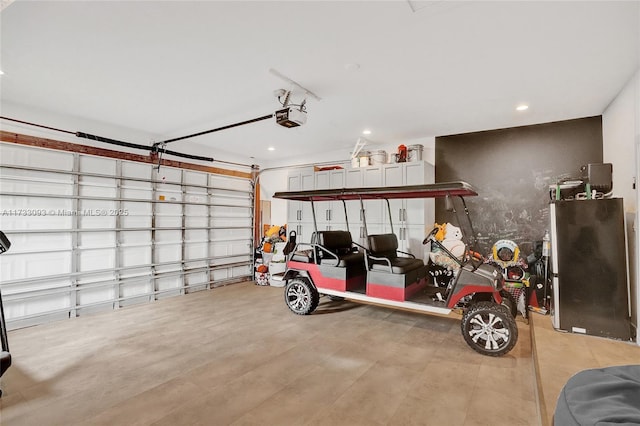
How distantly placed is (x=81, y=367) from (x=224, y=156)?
5693 mm

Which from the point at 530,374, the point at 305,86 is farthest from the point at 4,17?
the point at 530,374

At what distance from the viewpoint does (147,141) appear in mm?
6445

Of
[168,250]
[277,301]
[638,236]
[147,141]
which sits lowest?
[277,301]

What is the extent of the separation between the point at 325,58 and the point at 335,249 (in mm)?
3238

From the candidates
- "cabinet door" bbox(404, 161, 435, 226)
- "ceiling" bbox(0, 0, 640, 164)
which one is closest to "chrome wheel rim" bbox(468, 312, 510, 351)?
"cabinet door" bbox(404, 161, 435, 226)

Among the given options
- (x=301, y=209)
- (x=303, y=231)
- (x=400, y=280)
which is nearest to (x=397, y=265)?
(x=400, y=280)

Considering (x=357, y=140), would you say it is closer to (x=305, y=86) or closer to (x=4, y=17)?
(x=305, y=86)

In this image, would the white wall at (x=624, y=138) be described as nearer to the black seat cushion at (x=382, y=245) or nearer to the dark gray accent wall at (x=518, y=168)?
the dark gray accent wall at (x=518, y=168)

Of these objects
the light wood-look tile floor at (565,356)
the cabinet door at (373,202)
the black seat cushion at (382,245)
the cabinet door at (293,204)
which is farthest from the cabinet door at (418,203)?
the cabinet door at (293,204)

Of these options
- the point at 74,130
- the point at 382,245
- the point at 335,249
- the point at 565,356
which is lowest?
the point at 565,356

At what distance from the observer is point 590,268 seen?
3.78m

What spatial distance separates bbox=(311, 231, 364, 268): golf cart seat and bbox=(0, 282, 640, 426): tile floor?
94 centimetres

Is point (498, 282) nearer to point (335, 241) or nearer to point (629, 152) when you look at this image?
point (629, 152)

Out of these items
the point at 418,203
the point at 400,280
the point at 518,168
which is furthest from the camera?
the point at 418,203
